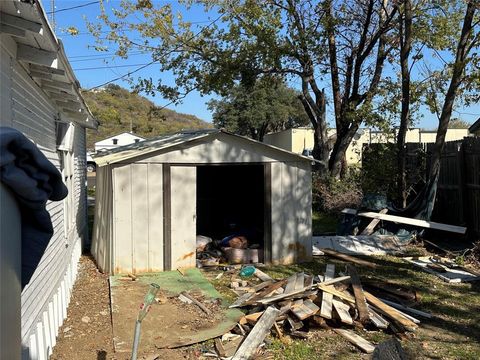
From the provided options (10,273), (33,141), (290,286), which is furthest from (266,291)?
(10,273)

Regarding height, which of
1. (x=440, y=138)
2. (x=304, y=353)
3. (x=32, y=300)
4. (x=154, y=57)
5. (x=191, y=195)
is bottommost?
(x=304, y=353)

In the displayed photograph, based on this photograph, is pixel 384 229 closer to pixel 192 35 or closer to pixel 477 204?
pixel 477 204

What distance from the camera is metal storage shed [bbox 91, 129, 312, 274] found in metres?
9.63

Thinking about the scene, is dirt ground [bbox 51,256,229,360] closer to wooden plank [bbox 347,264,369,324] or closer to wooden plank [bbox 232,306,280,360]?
wooden plank [bbox 232,306,280,360]

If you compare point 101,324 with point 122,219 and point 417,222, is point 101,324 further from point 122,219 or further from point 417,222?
point 417,222

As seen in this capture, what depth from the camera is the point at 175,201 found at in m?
9.96

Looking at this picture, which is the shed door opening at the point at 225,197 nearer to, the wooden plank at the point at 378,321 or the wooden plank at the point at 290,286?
the wooden plank at the point at 290,286

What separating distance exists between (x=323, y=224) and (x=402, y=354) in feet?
40.6

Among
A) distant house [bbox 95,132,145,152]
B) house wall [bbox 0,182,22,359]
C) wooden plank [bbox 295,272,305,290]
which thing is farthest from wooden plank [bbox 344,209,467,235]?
distant house [bbox 95,132,145,152]

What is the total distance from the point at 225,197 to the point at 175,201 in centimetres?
513

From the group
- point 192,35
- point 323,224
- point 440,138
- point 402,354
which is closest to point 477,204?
point 440,138

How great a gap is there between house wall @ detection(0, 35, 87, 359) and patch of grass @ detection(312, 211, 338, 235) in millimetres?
9033

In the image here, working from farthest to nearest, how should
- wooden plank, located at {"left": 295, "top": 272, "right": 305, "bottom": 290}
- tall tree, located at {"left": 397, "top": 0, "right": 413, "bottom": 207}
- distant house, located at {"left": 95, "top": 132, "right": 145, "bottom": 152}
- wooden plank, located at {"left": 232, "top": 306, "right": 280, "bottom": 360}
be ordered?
distant house, located at {"left": 95, "top": 132, "right": 145, "bottom": 152} < tall tree, located at {"left": 397, "top": 0, "right": 413, "bottom": 207} < wooden plank, located at {"left": 295, "top": 272, "right": 305, "bottom": 290} < wooden plank, located at {"left": 232, "top": 306, "right": 280, "bottom": 360}

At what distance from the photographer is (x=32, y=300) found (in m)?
4.65
